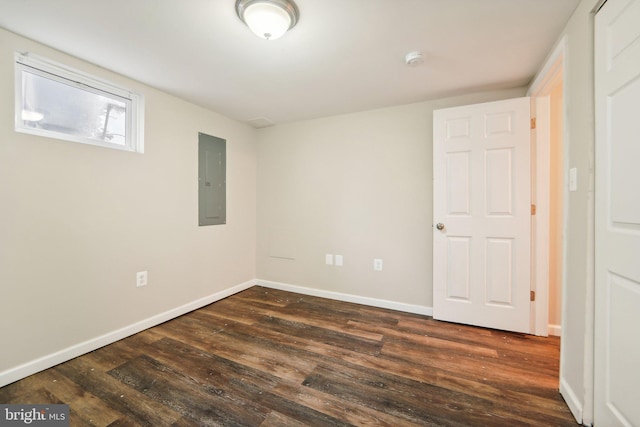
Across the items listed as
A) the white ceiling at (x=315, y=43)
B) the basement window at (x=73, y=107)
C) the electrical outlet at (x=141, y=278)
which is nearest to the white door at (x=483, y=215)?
the white ceiling at (x=315, y=43)

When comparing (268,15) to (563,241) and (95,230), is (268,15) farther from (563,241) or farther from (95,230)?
(563,241)

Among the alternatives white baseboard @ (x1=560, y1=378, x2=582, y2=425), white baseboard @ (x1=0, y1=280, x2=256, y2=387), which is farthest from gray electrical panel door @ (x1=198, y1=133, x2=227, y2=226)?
white baseboard @ (x1=560, y1=378, x2=582, y2=425)

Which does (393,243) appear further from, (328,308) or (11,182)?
(11,182)

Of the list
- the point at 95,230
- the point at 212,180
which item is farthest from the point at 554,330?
the point at 95,230

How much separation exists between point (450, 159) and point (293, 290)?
2450 mm

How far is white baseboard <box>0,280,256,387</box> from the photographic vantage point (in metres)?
1.63

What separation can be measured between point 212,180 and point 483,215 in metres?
2.91

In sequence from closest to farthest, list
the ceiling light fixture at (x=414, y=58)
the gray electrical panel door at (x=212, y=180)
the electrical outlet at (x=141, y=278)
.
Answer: the ceiling light fixture at (x=414, y=58)
the electrical outlet at (x=141, y=278)
the gray electrical panel door at (x=212, y=180)

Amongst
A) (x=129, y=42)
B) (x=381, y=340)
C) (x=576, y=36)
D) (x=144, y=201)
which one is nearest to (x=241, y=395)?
(x=381, y=340)

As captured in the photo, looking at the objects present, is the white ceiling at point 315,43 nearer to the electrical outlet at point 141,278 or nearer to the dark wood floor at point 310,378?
the electrical outlet at point 141,278

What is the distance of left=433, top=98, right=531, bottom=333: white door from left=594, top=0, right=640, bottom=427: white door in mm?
1074

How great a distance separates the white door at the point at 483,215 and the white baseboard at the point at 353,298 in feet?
0.67

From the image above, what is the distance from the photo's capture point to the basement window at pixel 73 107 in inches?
68.3

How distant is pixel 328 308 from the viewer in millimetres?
2855
